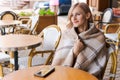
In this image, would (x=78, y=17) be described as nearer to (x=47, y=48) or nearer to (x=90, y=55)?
(x=90, y=55)

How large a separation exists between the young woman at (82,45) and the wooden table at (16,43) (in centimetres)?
64

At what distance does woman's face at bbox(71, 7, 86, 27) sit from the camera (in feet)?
6.74

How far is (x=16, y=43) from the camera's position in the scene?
2.75 meters

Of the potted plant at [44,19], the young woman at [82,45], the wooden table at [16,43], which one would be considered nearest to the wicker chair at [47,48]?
the wooden table at [16,43]

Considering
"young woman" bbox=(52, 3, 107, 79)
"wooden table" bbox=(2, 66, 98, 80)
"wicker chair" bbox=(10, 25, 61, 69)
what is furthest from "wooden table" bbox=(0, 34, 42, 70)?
"wooden table" bbox=(2, 66, 98, 80)

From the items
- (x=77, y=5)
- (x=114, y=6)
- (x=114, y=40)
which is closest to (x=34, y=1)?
(x=114, y=6)

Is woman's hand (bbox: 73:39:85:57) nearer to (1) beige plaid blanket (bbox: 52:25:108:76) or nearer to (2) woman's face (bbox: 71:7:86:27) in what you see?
(1) beige plaid blanket (bbox: 52:25:108:76)

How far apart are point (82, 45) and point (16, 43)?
1027 millimetres

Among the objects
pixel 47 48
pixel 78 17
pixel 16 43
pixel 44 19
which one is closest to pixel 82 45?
pixel 78 17

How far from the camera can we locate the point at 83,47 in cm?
198

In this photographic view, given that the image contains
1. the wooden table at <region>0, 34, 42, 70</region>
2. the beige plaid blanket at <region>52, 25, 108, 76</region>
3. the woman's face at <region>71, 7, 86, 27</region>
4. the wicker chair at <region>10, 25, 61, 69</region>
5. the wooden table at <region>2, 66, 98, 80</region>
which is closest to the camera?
the wooden table at <region>2, 66, 98, 80</region>

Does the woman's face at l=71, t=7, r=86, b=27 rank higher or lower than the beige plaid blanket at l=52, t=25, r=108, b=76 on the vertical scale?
higher

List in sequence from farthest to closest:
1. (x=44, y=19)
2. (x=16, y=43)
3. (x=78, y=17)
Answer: (x=44, y=19) → (x=16, y=43) → (x=78, y=17)

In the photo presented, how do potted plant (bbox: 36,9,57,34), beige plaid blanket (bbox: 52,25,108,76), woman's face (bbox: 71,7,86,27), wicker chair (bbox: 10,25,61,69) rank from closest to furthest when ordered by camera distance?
1. beige plaid blanket (bbox: 52,25,108,76)
2. woman's face (bbox: 71,7,86,27)
3. wicker chair (bbox: 10,25,61,69)
4. potted plant (bbox: 36,9,57,34)
